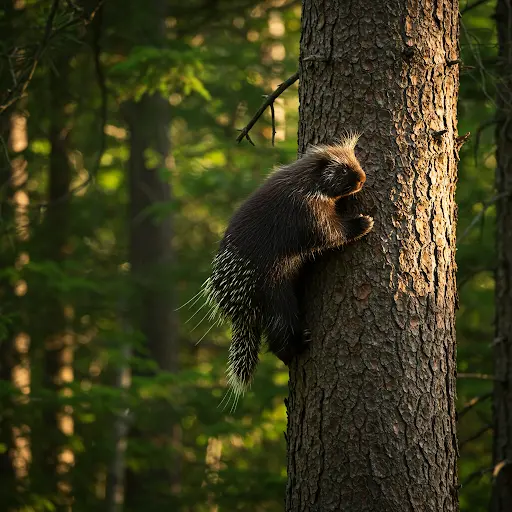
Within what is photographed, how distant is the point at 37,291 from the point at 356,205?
22.5 ft

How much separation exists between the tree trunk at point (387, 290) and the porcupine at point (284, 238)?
10 centimetres

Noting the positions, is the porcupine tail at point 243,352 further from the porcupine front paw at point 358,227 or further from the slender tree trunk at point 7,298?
the slender tree trunk at point 7,298

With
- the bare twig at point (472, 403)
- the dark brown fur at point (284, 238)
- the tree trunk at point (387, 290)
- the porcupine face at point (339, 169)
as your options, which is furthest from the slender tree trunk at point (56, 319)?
the tree trunk at point (387, 290)

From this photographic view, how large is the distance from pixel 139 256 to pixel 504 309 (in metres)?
7.54

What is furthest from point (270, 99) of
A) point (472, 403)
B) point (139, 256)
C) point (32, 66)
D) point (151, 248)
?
point (139, 256)

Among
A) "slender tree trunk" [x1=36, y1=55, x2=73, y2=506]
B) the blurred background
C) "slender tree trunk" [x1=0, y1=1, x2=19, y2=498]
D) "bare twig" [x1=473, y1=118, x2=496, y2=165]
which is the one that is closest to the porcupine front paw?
"bare twig" [x1=473, y1=118, x2=496, y2=165]

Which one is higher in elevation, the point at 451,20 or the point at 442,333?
the point at 451,20

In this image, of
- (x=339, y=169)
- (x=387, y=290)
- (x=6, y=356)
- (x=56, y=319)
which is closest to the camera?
(x=387, y=290)

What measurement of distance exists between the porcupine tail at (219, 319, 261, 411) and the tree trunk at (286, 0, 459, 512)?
1.58ft

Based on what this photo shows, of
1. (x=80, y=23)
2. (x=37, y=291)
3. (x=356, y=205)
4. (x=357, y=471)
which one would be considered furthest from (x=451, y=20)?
(x=37, y=291)

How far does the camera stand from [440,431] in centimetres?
348

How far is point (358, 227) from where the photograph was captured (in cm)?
347

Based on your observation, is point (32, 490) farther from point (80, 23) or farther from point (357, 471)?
point (357, 471)

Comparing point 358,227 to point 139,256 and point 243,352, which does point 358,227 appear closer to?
point 243,352
